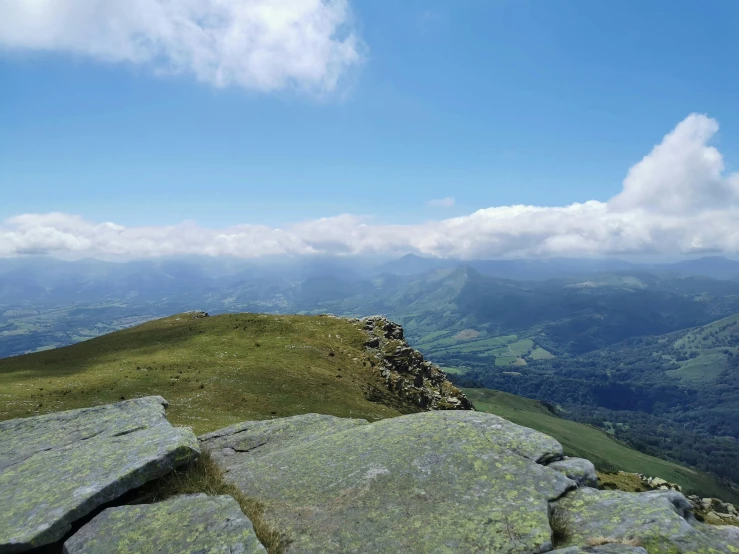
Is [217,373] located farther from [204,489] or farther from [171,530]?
[171,530]

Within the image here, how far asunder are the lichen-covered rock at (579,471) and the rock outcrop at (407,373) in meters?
47.4

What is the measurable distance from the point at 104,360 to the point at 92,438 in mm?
54332

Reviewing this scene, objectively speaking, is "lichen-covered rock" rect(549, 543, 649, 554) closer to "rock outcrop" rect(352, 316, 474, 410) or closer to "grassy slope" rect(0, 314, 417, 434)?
"grassy slope" rect(0, 314, 417, 434)

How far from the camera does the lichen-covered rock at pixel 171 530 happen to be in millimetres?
9781

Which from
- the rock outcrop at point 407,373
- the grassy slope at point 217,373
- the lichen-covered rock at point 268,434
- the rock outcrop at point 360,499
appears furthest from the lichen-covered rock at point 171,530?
the rock outcrop at point 407,373

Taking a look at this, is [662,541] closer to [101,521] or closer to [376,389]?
[101,521]

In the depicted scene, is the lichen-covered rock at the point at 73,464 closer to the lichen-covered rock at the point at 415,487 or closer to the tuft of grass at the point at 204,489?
the tuft of grass at the point at 204,489

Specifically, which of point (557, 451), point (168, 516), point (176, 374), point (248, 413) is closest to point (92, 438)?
point (168, 516)

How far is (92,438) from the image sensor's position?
16.3 metres

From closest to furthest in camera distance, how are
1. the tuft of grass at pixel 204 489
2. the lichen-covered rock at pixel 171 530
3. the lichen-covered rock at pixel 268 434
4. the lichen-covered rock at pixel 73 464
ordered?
the lichen-covered rock at pixel 171 530 < the lichen-covered rock at pixel 73 464 < the tuft of grass at pixel 204 489 < the lichen-covered rock at pixel 268 434

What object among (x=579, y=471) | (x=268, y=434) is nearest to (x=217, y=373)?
(x=268, y=434)

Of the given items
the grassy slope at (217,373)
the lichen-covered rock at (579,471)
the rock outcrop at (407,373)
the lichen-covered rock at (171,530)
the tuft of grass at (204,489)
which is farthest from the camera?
the rock outcrop at (407,373)

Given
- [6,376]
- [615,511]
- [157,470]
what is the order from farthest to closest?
1. [6,376]
2. [157,470]
3. [615,511]

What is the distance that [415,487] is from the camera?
13102 millimetres
